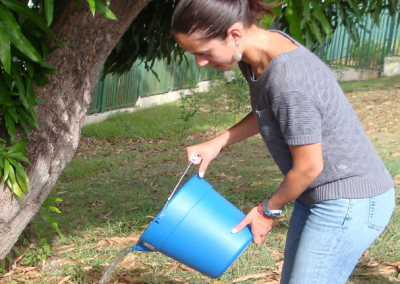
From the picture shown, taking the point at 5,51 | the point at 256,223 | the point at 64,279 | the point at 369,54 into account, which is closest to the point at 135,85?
the point at 369,54

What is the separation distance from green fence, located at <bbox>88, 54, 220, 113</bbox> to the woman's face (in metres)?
7.46

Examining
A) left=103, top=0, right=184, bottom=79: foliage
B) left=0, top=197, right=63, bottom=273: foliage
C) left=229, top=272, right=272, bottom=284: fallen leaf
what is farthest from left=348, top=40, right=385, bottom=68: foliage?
left=0, top=197, right=63, bottom=273: foliage

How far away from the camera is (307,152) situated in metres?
1.57

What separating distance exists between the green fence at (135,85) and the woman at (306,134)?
7.48 metres

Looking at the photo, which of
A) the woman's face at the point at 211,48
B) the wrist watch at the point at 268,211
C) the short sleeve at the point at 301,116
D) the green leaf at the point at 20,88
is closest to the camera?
the short sleeve at the point at 301,116

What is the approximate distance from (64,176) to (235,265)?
3778mm

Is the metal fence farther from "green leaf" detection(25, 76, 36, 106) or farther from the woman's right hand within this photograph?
the woman's right hand

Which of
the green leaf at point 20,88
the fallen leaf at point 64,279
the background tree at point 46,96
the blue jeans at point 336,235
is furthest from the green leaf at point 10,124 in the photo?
the blue jeans at point 336,235

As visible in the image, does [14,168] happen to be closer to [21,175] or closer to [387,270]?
[21,175]

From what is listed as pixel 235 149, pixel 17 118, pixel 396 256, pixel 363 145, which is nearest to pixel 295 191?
pixel 363 145

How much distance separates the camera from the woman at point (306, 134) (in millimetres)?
1561

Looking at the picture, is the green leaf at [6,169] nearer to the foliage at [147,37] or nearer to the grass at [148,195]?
the grass at [148,195]

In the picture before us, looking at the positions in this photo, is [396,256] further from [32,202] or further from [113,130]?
[113,130]

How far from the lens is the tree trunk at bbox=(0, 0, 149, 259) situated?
257cm
